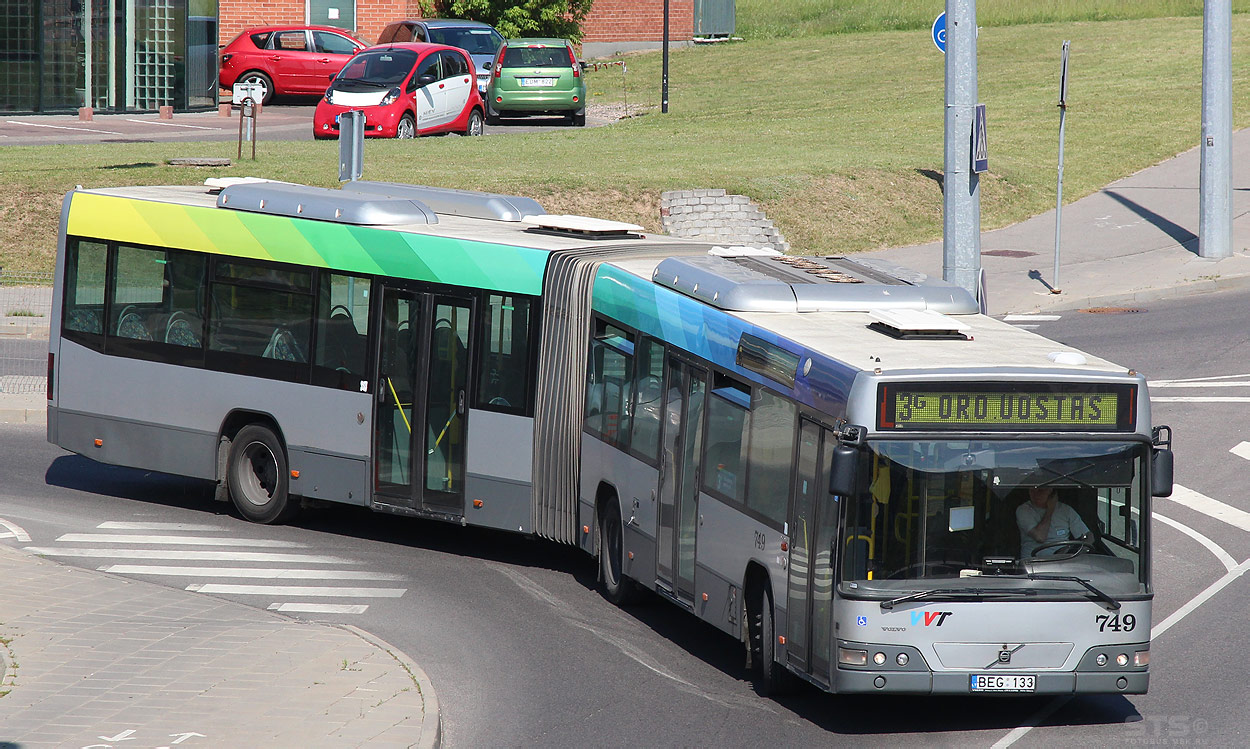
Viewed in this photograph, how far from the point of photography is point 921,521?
869 centimetres

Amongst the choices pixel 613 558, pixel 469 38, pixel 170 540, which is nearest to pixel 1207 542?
pixel 613 558

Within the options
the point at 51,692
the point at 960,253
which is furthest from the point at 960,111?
the point at 51,692

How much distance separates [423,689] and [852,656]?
260 cm

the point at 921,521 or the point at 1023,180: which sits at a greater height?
the point at 1023,180

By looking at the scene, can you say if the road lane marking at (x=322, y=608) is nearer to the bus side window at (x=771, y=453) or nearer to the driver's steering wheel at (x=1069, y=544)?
the bus side window at (x=771, y=453)

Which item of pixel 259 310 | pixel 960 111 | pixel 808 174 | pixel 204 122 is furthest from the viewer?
pixel 204 122

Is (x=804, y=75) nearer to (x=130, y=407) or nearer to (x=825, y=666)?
(x=130, y=407)

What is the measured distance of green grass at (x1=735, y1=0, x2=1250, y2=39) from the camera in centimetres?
6012

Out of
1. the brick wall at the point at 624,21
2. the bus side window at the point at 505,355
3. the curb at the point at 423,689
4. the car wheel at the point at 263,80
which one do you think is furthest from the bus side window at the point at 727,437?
the brick wall at the point at 624,21

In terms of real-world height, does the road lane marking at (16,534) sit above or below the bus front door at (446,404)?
below

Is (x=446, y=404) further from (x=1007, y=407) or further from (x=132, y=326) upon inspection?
(x=1007, y=407)

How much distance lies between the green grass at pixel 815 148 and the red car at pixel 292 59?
328 inches

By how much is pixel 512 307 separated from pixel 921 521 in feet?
17.4

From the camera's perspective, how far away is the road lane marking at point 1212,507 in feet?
45.8
